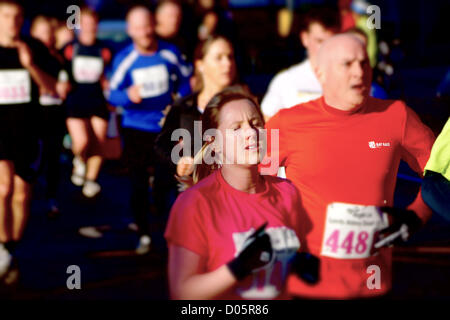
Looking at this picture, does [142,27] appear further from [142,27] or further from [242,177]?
[242,177]

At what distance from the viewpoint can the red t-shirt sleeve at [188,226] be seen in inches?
85.7

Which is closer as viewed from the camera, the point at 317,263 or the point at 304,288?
the point at 317,263

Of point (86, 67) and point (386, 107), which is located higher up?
→ point (386, 107)

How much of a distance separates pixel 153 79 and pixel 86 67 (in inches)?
85.3

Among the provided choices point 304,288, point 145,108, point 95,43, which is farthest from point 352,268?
point 95,43

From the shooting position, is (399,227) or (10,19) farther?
(10,19)

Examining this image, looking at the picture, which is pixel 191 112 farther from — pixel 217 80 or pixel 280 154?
pixel 280 154

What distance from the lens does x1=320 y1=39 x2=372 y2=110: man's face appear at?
280 cm

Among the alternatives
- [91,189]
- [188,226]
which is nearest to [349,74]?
[188,226]

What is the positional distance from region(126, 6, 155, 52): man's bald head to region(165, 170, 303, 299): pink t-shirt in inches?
126

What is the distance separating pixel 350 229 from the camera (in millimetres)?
2814

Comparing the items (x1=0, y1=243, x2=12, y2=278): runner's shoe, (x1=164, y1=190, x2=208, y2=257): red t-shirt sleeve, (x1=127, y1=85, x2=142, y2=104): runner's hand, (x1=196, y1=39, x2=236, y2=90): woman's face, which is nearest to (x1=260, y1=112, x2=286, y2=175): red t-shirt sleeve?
(x1=164, y1=190, x2=208, y2=257): red t-shirt sleeve

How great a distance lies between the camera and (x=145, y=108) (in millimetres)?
5449

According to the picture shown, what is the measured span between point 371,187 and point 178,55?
3115 millimetres
